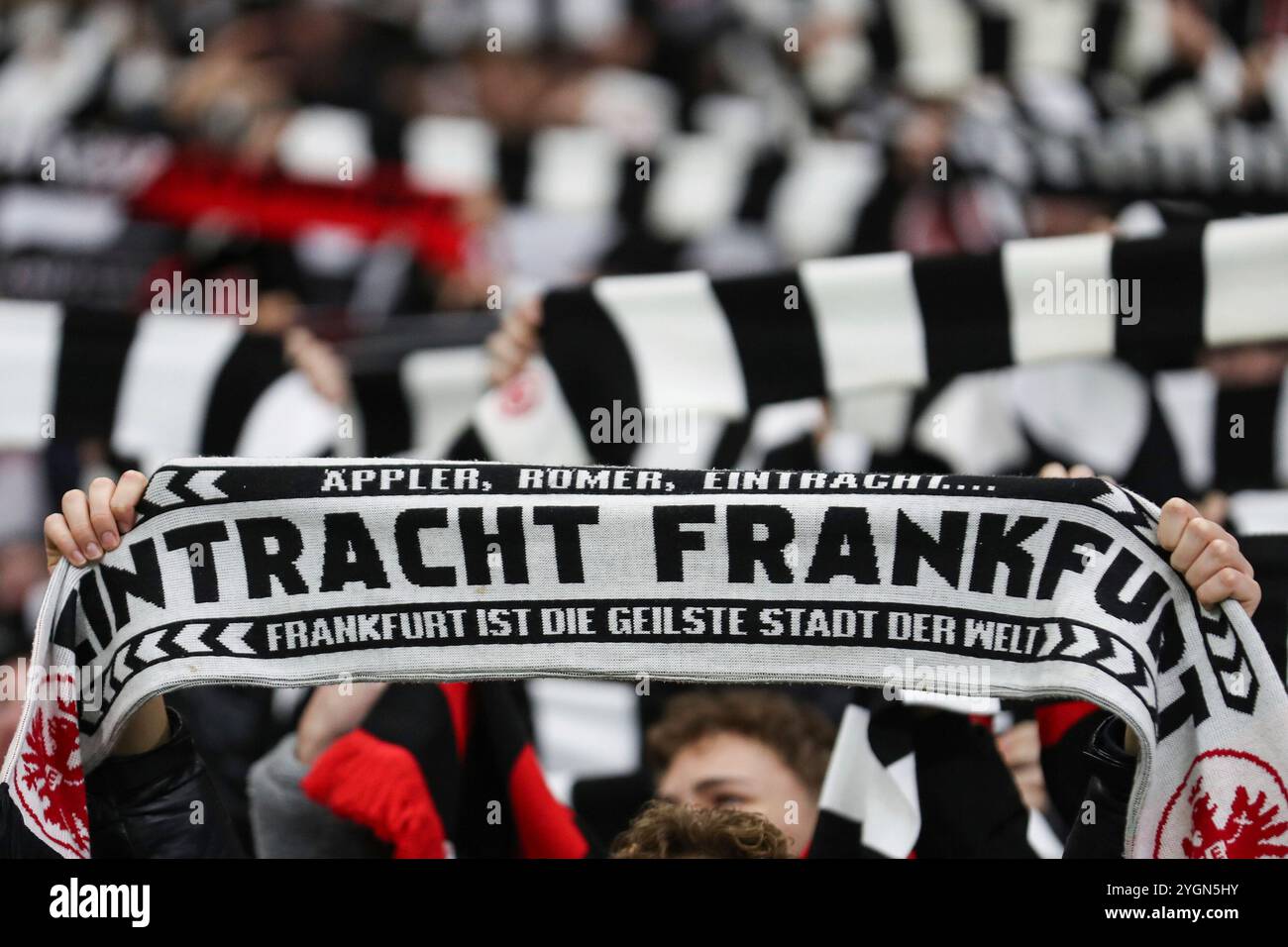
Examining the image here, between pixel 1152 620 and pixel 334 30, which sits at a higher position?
pixel 334 30

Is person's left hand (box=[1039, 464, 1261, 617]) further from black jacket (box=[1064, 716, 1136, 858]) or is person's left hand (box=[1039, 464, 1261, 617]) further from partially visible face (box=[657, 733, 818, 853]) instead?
partially visible face (box=[657, 733, 818, 853])

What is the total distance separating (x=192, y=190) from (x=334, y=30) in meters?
1.56

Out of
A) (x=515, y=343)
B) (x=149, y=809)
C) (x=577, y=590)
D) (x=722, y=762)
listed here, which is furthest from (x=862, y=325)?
(x=149, y=809)

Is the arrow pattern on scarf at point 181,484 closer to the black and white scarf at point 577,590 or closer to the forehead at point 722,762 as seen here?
the black and white scarf at point 577,590

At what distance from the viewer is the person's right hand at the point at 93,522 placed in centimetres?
155

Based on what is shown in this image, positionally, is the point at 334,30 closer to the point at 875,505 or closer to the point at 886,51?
the point at 886,51

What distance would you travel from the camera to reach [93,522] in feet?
5.11

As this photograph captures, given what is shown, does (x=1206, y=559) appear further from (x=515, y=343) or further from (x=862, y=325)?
(x=515, y=343)

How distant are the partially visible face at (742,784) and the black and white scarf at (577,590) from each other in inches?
17.1

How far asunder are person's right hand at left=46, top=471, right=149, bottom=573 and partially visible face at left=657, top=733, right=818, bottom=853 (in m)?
0.80

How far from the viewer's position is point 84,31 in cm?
516

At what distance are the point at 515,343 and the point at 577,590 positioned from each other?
0.90 meters

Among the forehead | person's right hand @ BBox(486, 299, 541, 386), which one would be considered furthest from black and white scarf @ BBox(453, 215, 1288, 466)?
the forehead

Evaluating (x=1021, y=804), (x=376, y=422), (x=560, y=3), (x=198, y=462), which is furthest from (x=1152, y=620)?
(x=560, y=3)
